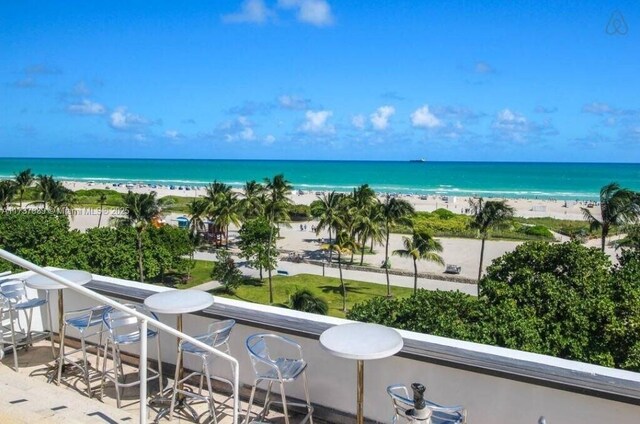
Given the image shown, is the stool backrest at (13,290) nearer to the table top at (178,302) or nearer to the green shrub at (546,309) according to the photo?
the table top at (178,302)

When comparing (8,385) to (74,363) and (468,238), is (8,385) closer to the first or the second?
(74,363)

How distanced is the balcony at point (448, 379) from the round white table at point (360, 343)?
16.9 inches

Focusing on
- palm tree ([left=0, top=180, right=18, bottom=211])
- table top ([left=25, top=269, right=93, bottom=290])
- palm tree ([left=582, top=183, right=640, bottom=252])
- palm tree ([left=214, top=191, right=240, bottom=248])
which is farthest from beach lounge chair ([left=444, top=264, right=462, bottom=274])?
palm tree ([left=0, top=180, right=18, bottom=211])

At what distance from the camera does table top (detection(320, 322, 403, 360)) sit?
3.51 meters

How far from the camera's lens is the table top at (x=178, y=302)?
14.3 feet

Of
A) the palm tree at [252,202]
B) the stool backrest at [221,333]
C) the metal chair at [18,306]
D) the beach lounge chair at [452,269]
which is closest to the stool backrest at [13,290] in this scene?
the metal chair at [18,306]

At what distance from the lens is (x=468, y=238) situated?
46.3 m

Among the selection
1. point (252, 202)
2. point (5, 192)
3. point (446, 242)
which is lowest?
point (446, 242)

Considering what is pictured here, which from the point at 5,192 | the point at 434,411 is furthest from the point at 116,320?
the point at 5,192

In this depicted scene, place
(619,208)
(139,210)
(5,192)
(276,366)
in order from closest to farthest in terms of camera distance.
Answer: (276,366) → (619,208) → (139,210) → (5,192)

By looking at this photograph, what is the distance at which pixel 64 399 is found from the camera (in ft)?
14.4

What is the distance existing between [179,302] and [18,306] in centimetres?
241

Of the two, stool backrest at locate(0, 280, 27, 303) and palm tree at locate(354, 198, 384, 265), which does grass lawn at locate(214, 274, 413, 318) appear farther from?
stool backrest at locate(0, 280, 27, 303)

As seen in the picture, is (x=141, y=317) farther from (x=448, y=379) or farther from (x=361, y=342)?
(x=448, y=379)
